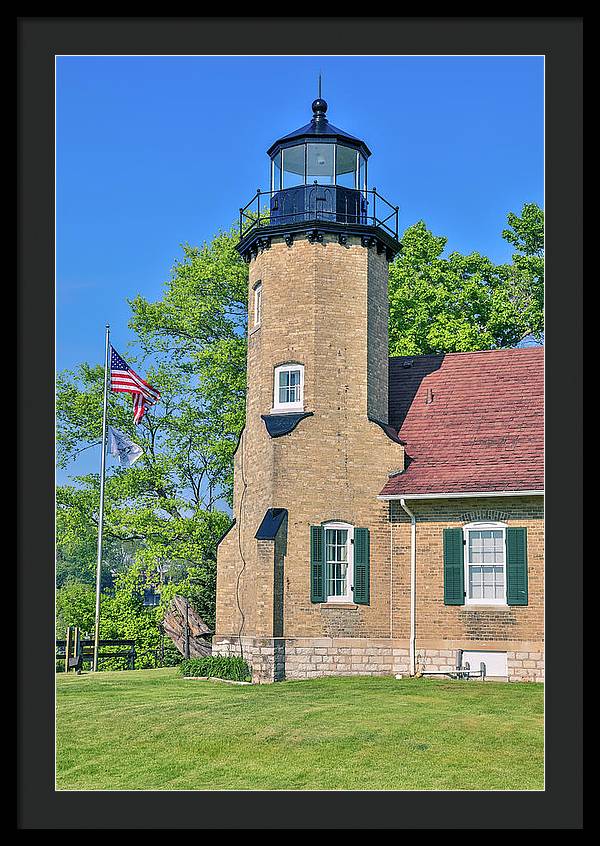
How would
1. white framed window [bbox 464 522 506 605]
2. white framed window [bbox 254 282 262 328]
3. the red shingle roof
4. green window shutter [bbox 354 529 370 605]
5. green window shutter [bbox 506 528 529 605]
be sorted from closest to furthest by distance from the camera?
green window shutter [bbox 506 528 529 605], white framed window [bbox 464 522 506 605], the red shingle roof, green window shutter [bbox 354 529 370 605], white framed window [bbox 254 282 262 328]

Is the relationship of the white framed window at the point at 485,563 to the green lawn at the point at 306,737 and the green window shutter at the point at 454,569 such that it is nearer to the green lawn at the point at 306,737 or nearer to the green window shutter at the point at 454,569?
the green window shutter at the point at 454,569

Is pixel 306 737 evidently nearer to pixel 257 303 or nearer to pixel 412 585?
pixel 412 585

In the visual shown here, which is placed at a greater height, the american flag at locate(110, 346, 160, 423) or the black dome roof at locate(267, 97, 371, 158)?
the black dome roof at locate(267, 97, 371, 158)

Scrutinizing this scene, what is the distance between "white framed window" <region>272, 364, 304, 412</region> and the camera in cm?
1936

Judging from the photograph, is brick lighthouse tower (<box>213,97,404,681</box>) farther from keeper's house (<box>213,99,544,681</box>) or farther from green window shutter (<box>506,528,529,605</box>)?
green window shutter (<box>506,528,529,605</box>)

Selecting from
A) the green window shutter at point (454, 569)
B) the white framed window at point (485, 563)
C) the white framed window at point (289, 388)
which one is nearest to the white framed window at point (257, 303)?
the white framed window at point (289, 388)

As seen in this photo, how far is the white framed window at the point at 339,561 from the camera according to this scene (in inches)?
730

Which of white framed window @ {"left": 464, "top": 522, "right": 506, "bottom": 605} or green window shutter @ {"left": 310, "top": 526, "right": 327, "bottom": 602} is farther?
green window shutter @ {"left": 310, "top": 526, "right": 327, "bottom": 602}

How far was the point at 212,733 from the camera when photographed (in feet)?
41.3

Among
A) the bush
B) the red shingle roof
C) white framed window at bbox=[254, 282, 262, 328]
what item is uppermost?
white framed window at bbox=[254, 282, 262, 328]

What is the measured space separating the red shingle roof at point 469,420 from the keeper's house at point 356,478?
4 centimetres

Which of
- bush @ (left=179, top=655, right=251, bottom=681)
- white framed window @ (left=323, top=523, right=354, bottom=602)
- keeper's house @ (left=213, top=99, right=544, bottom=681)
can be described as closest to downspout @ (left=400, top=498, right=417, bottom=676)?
keeper's house @ (left=213, top=99, right=544, bottom=681)

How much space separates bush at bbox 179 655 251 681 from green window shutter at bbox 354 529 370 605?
2.39 meters
